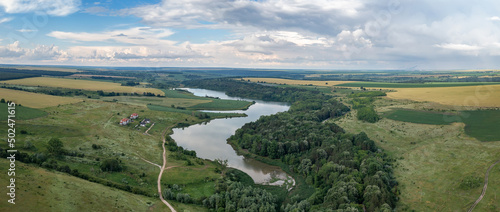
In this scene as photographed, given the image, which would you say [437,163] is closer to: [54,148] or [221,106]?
[54,148]

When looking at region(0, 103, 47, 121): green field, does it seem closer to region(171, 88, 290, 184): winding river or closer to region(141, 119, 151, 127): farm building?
region(141, 119, 151, 127): farm building

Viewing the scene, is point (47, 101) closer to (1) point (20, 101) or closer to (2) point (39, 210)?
(1) point (20, 101)

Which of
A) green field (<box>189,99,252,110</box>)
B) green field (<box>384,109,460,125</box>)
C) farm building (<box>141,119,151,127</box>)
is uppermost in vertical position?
green field (<box>384,109,460,125</box>)

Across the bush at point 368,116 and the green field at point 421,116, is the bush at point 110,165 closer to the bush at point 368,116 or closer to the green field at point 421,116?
the bush at point 368,116

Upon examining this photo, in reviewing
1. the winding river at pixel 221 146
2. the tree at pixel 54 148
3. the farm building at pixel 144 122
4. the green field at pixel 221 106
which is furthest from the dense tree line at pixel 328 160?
the green field at pixel 221 106

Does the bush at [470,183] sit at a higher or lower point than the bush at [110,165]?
higher

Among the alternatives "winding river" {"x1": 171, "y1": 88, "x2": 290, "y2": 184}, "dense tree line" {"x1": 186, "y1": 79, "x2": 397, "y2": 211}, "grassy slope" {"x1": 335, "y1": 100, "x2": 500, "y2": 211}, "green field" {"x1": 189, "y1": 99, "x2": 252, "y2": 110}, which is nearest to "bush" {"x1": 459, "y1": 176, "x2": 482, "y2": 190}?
"grassy slope" {"x1": 335, "y1": 100, "x2": 500, "y2": 211}

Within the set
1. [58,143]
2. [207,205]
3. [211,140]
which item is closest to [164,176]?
[207,205]

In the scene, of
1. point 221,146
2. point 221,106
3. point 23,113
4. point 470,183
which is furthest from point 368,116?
point 23,113
